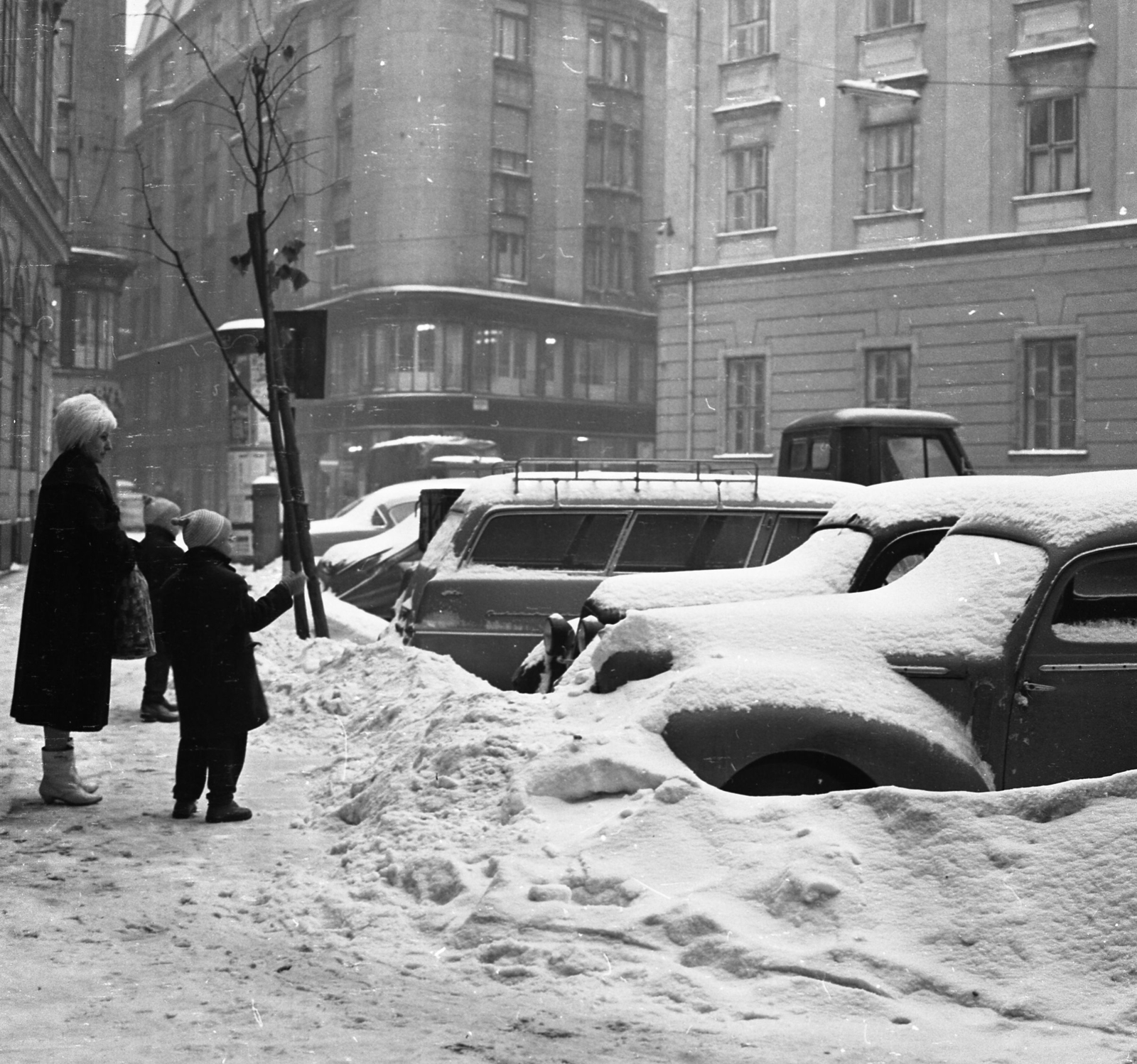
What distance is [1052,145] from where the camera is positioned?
27.6 m

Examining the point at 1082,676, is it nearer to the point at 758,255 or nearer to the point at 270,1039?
the point at 270,1039

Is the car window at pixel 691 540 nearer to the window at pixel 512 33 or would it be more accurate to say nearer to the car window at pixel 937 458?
the car window at pixel 937 458

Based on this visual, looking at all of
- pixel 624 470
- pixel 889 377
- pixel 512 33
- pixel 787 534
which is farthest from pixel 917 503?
pixel 512 33

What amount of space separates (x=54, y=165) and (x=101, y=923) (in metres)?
30.6

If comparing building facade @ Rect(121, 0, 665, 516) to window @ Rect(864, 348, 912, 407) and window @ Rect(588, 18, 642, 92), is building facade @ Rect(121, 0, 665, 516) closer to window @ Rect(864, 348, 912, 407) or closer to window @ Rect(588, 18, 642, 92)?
window @ Rect(588, 18, 642, 92)

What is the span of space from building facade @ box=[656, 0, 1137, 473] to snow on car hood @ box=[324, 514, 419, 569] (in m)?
14.7

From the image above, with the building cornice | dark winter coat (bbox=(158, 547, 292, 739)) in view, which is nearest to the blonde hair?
dark winter coat (bbox=(158, 547, 292, 739))

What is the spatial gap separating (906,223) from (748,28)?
5796mm

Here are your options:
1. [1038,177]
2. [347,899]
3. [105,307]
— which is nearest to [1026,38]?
[1038,177]

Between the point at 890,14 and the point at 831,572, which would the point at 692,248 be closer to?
the point at 890,14

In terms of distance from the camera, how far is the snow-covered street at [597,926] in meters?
4.16

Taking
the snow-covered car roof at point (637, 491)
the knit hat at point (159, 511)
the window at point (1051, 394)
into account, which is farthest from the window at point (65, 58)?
the snow-covered car roof at point (637, 491)

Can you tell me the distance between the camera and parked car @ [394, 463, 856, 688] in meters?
9.60

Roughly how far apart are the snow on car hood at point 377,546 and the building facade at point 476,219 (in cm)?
2780
